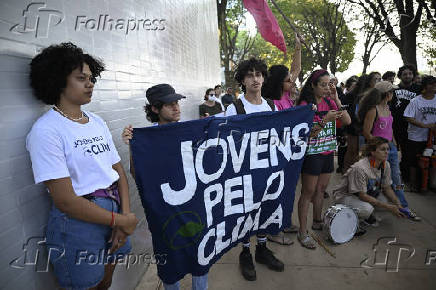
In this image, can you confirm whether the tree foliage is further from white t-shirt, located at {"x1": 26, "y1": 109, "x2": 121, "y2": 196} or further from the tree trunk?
white t-shirt, located at {"x1": 26, "y1": 109, "x2": 121, "y2": 196}

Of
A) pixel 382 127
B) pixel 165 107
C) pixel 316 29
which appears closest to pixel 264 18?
pixel 382 127

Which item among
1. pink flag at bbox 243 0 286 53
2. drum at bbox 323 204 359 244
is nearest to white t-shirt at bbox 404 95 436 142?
drum at bbox 323 204 359 244

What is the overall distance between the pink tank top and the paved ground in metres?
1.35

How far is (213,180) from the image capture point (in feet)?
7.23

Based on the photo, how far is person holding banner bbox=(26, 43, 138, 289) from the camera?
1.41 meters

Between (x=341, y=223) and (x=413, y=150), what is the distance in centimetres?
267

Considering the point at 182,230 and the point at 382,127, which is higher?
the point at 382,127

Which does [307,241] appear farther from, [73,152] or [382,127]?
[73,152]

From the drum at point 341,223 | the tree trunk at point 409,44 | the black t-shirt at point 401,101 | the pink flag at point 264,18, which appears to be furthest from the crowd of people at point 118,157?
the tree trunk at point 409,44

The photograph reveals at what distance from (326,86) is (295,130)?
0.83 metres

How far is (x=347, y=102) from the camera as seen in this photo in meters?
5.70

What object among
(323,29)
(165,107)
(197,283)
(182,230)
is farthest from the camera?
(323,29)

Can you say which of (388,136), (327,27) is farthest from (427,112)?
(327,27)

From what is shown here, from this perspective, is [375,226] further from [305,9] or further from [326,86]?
[305,9]
